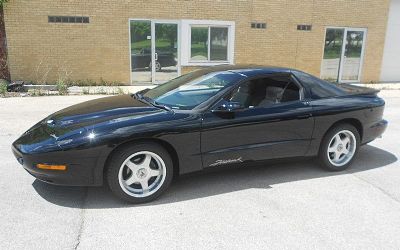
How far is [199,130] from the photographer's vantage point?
12.9ft

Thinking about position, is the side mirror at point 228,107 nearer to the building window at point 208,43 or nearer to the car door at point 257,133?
the car door at point 257,133

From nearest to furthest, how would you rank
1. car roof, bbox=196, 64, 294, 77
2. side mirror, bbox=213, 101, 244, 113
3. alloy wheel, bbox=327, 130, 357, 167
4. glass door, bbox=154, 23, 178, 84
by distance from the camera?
side mirror, bbox=213, 101, 244, 113 < car roof, bbox=196, 64, 294, 77 < alloy wheel, bbox=327, 130, 357, 167 < glass door, bbox=154, 23, 178, 84

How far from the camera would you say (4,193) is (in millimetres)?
3965

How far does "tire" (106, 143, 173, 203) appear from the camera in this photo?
367 centimetres

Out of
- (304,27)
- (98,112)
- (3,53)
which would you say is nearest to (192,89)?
(98,112)

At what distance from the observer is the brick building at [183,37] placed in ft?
39.7

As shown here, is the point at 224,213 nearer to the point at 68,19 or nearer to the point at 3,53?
the point at 68,19

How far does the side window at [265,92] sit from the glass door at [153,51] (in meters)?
9.15

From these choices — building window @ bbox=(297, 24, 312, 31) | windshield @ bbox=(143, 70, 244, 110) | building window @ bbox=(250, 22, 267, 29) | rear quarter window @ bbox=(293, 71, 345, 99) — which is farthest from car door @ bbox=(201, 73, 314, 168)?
A: building window @ bbox=(297, 24, 312, 31)

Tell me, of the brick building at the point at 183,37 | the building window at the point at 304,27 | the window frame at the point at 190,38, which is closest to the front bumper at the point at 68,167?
the brick building at the point at 183,37

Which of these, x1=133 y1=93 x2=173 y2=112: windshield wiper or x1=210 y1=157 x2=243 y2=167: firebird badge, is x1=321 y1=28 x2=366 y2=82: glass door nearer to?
x1=133 y1=93 x2=173 y2=112: windshield wiper

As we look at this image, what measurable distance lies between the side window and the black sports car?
0.04 ft

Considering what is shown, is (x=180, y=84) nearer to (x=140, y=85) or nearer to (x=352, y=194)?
(x=352, y=194)

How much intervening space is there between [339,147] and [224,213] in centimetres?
211
